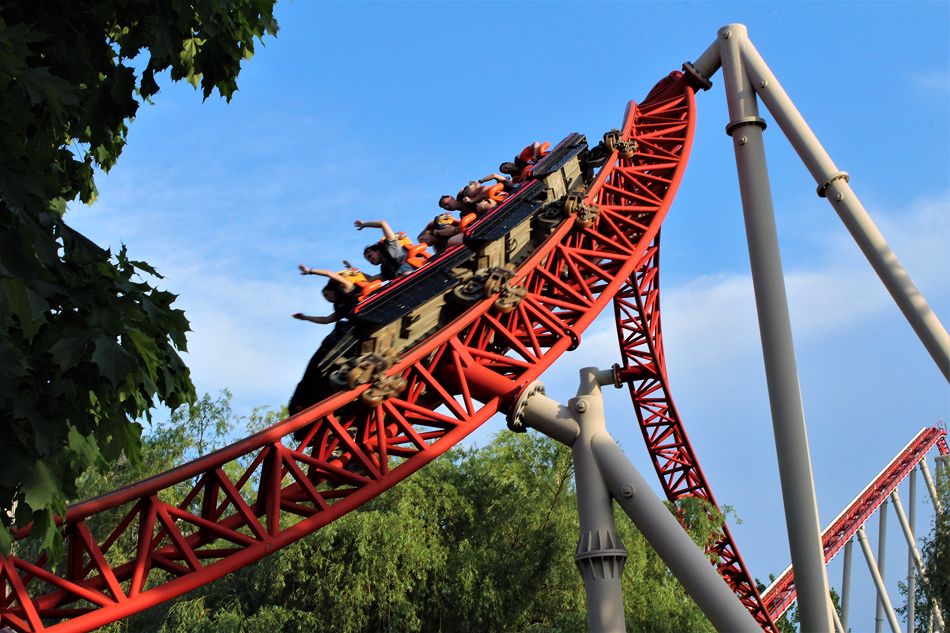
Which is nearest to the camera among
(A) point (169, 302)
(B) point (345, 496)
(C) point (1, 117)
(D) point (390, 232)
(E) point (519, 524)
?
(C) point (1, 117)

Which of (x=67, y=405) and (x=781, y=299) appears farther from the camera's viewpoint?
(x=781, y=299)

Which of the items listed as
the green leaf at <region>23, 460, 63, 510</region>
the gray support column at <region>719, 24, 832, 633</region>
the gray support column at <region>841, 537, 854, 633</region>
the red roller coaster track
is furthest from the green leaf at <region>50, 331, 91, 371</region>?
the gray support column at <region>841, 537, 854, 633</region>

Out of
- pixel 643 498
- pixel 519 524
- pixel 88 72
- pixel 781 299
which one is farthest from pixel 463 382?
pixel 519 524

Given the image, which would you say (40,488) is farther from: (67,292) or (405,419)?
(405,419)

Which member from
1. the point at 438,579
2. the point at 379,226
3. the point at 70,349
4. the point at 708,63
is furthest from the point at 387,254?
the point at 438,579

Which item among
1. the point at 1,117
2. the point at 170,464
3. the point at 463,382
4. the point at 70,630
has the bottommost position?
the point at 70,630

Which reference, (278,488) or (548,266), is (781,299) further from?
(278,488)

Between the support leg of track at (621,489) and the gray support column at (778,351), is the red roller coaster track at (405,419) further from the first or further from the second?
the gray support column at (778,351)

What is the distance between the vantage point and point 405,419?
26.8 ft

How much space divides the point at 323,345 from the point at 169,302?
11.5 ft

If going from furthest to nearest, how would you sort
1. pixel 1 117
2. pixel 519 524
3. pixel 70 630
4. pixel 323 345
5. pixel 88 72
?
pixel 519 524 < pixel 323 345 < pixel 70 630 < pixel 88 72 < pixel 1 117

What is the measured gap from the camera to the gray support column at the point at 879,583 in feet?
61.8

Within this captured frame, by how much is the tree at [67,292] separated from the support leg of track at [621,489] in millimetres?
3781

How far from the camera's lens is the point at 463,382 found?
27.6ft
